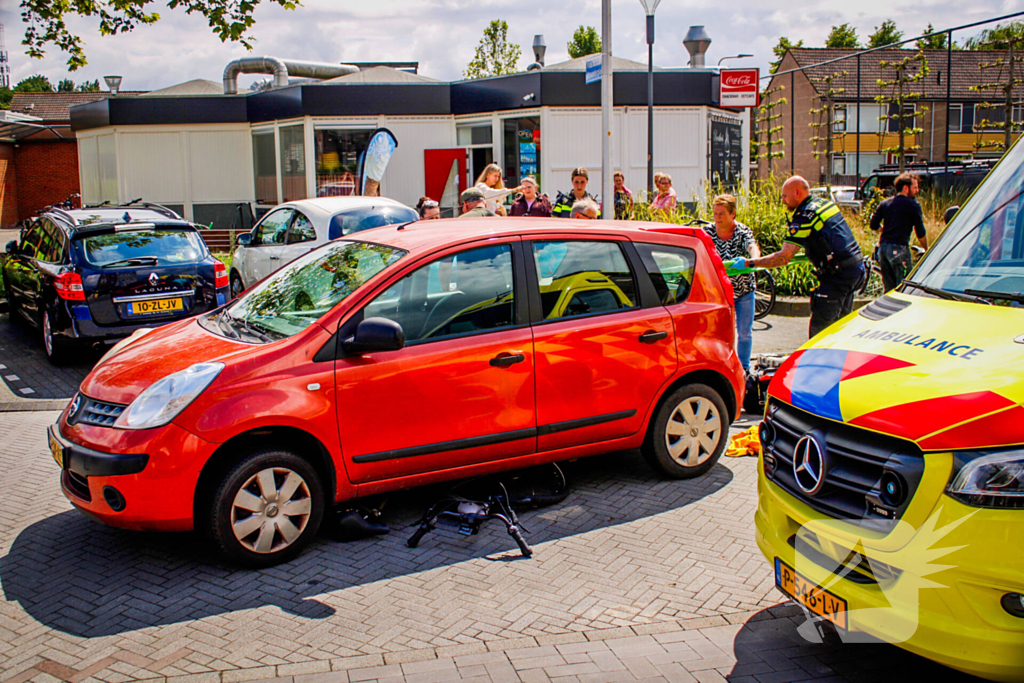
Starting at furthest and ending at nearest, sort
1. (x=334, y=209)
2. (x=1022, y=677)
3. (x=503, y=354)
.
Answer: (x=334, y=209) → (x=503, y=354) → (x=1022, y=677)

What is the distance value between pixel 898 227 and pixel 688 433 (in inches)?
262

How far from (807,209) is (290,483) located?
5.14m

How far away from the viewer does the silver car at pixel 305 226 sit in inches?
421

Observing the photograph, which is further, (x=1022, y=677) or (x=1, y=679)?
(x=1, y=679)

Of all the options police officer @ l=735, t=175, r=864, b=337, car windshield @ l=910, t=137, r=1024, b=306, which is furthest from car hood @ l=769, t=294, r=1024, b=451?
police officer @ l=735, t=175, r=864, b=337

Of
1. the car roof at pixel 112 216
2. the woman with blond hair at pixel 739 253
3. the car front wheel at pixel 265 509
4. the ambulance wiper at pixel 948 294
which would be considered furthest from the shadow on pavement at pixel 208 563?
the car roof at pixel 112 216

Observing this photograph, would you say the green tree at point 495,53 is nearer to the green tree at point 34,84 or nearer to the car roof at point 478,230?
the car roof at point 478,230

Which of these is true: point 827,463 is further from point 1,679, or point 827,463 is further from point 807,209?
point 807,209

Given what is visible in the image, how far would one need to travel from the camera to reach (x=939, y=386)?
282cm

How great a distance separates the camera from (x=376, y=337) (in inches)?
169

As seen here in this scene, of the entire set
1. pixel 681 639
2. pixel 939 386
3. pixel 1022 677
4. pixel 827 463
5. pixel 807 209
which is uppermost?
pixel 807 209

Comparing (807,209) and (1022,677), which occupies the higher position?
(807,209)

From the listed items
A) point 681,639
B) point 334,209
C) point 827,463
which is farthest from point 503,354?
point 334,209

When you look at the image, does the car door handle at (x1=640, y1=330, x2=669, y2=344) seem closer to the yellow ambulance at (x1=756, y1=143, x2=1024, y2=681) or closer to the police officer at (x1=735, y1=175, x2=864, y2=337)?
the yellow ambulance at (x1=756, y1=143, x2=1024, y2=681)
